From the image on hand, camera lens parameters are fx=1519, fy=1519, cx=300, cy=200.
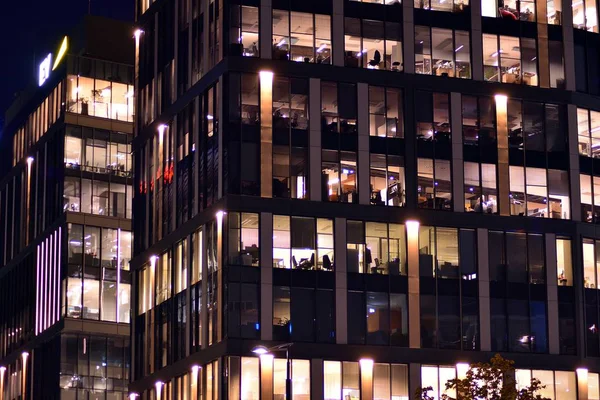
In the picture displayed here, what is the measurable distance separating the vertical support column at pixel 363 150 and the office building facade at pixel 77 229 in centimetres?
4047

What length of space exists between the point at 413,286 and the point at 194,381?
14469mm

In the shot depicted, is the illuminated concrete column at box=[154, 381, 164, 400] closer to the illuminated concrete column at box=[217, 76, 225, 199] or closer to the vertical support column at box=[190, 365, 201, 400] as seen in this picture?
the vertical support column at box=[190, 365, 201, 400]

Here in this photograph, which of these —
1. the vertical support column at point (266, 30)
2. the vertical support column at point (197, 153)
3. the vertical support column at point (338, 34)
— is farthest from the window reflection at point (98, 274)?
the vertical support column at point (338, 34)

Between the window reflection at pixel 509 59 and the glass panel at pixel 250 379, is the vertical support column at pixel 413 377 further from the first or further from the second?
the window reflection at pixel 509 59

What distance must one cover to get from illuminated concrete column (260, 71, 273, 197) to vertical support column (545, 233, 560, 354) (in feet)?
59.9

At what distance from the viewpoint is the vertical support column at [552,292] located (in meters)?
93.4

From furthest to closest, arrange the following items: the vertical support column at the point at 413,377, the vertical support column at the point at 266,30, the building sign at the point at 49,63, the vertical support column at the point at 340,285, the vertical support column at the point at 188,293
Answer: the building sign at the point at 49,63, the vertical support column at the point at 188,293, the vertical support column at the point at 266,30, the vertical support column at the point at 413,377, the vertical support column at the point at 340,285

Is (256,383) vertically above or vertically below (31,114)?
below

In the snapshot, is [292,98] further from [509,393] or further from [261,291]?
[509,393]

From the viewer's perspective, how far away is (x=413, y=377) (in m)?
90.0

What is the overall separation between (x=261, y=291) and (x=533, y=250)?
18.0 m

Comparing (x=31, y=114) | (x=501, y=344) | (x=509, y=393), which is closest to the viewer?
(x=509, y=393)

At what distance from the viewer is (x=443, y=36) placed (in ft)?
314

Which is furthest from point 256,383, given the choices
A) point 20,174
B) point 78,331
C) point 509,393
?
point 20,174
